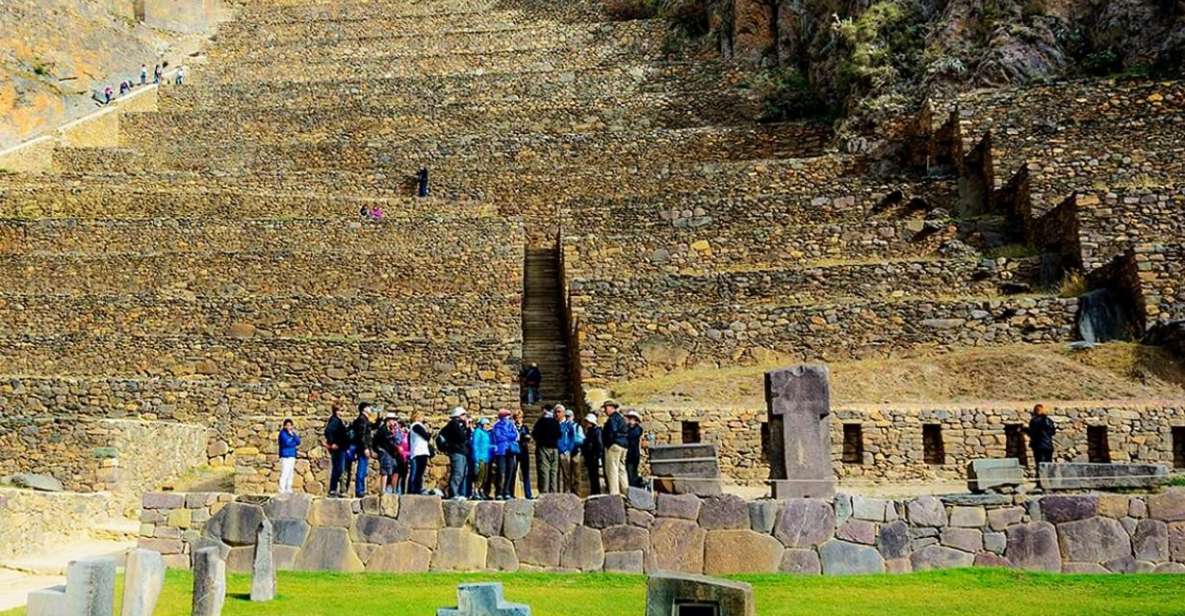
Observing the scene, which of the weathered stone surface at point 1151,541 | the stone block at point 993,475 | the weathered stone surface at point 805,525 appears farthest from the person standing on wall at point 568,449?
the weathered stone surface at point 1151,541

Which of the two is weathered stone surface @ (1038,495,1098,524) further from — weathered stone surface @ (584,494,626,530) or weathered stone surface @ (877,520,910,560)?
weathered stone surface @ (584,494,626,530)

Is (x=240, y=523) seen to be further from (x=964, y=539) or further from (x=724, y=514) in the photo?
(x=964, y=539)

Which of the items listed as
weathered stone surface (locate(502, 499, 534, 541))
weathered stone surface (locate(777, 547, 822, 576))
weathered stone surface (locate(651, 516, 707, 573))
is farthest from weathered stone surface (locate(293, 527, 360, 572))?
weathered stone surface (locate(777, 547, 822, 576))

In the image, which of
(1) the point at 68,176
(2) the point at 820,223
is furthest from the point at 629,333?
(1) the point at 68,176

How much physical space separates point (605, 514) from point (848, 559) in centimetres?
260

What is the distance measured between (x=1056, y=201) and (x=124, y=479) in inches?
749

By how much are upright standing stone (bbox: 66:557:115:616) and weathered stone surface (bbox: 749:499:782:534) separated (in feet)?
20.7

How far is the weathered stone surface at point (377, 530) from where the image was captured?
41.1 ft

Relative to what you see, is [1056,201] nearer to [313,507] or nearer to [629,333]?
[629,333]

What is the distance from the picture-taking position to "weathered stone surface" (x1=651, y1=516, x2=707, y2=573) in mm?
12102

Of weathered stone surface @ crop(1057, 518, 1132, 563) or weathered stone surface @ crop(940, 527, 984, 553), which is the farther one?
weathered stone surface @ crop(940, 527, 984, 553)

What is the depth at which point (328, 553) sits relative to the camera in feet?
41.1

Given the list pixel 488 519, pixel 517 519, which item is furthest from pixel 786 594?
pixel 488 519

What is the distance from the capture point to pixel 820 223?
2586 centimetres
